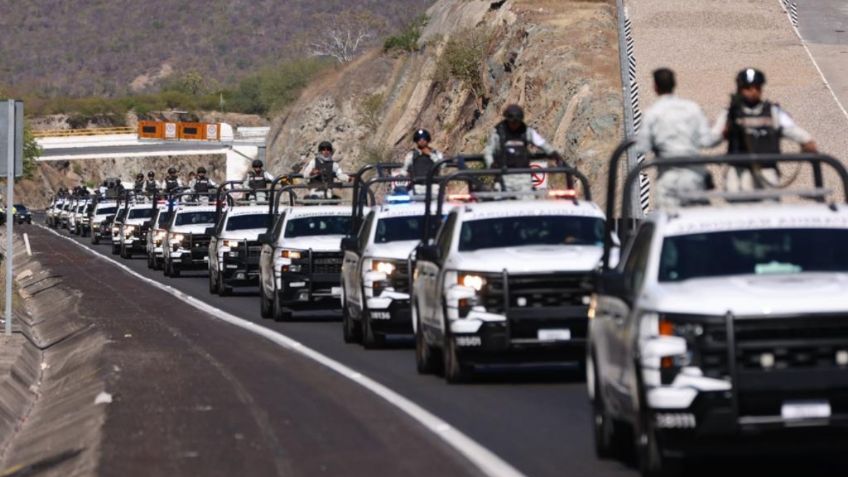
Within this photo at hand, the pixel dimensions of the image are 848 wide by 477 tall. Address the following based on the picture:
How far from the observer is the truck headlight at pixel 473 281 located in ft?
55.7

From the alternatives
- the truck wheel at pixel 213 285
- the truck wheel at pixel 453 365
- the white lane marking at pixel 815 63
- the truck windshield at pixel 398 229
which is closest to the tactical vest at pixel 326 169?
the truck wheel at pixel 213 285

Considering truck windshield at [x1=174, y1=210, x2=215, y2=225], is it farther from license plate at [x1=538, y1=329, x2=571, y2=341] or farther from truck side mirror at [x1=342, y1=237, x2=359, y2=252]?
license plate at [x1=538, y1=329, x2=571, y2=341]

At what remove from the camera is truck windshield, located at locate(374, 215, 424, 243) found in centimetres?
2323

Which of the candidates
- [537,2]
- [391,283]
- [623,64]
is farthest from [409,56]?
[391,283]

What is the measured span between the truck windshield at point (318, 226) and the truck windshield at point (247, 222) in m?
7.91

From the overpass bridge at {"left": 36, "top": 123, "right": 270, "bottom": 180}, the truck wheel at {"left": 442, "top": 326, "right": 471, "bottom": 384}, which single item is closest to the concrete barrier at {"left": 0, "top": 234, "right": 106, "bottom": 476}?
the truck wheel at {"left": 442, "top": 326, "right": 471, "bottom": 384}

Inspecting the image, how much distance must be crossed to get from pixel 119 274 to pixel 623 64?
1601cm

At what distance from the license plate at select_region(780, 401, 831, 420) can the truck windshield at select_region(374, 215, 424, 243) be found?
13.3 metres

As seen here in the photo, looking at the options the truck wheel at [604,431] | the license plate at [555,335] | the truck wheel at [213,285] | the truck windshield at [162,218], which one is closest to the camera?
the truck wheel at [604,431]

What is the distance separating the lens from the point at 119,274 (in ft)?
156

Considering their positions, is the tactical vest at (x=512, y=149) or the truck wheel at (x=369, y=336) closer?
the tactical vest at (x=512, y=149)

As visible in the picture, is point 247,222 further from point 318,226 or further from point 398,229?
point 398,229

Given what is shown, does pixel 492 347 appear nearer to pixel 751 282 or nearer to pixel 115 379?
pixel 115 379

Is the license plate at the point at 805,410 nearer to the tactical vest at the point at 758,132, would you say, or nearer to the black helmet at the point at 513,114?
the tactical vest at the point at 758,132
